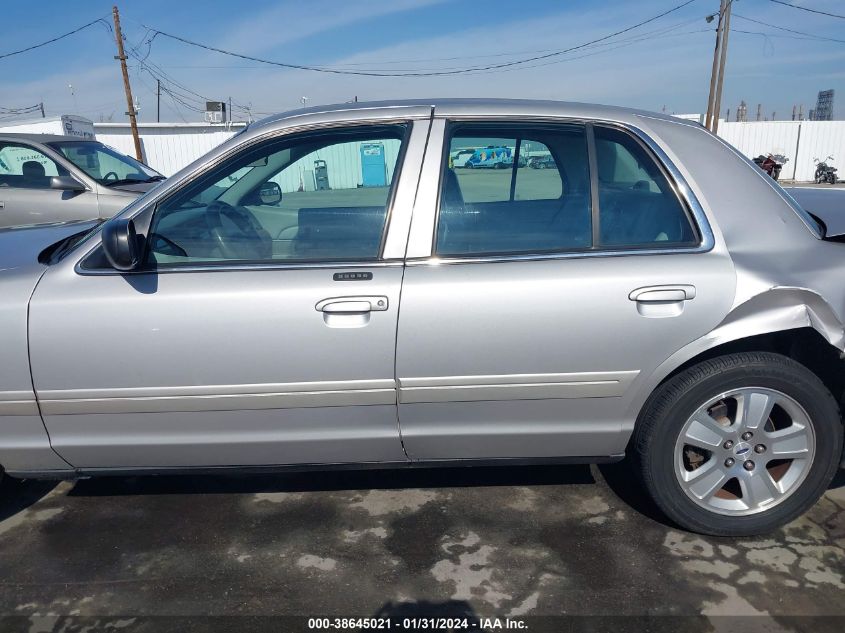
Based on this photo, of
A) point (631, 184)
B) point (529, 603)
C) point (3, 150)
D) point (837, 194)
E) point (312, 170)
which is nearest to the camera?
point (529, 603)

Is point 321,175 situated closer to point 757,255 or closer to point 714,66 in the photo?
point 757,255

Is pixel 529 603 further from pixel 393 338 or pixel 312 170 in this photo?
pixel 312 170

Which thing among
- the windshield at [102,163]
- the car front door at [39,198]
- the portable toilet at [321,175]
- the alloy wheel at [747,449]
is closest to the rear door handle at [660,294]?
the alloy wheel at [747,449]

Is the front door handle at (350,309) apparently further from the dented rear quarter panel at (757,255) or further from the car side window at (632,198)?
the dented rear quarter panel at (757,255)

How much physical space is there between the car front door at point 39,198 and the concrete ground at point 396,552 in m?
4.57

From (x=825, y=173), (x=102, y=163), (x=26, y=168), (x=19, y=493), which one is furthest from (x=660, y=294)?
(x=825, y=173)

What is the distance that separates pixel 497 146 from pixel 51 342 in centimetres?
191

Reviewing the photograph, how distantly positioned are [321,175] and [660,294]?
4.83ft

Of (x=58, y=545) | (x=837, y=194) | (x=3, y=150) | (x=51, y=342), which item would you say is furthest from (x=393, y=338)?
(x=3, y=150)

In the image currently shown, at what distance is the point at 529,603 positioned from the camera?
Result: 2.34 meters

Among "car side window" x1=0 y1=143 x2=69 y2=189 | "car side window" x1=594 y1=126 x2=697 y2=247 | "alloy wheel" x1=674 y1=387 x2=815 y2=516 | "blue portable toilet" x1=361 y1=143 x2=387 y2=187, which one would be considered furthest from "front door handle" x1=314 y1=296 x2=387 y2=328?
"car side window" x1=0 y1=143 x2=69 y2=189

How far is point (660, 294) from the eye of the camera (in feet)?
7.75

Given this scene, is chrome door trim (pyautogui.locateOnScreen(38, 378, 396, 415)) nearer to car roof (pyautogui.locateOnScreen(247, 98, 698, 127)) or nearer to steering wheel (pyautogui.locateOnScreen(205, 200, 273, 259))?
steering wheel (pyautogui.locateOnScreen(205, 200, 273, 259))

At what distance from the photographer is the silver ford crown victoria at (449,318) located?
237 cm
